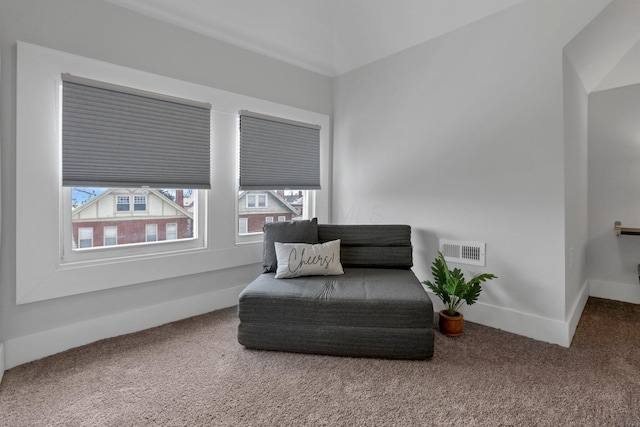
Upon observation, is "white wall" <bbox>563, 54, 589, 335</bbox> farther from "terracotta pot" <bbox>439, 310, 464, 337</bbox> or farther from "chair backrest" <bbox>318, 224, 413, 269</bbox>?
"chair backrest" <bbox>318, 224, 413, 269</bbox>

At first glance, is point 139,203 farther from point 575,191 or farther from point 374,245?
point 575,191

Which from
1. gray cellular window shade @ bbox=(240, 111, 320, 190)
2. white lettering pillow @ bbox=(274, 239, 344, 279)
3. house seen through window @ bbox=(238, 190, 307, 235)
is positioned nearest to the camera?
white lettering pillow @ bbox=(274, 239, 344, 279)

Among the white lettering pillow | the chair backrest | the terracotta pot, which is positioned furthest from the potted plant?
the white lettering pillow

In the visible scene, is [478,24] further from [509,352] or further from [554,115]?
[509,352]

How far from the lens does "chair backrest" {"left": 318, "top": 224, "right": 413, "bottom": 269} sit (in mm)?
2750

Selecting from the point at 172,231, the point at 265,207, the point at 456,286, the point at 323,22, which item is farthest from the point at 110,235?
the point at 323,22

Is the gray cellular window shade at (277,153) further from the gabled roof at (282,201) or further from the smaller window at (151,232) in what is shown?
the smaller window at (151,232)

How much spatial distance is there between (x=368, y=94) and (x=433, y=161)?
1.07 m

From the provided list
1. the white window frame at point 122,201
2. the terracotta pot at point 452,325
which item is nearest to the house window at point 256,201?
the white window frame at point 122,201

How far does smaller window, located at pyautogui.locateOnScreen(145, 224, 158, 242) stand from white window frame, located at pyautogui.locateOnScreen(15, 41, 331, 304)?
0.20 feet

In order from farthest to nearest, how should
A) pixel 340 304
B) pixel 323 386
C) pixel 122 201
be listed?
pixel 122 201
pixel 340 304
pixel 323 386

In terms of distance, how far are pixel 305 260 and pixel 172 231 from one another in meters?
1.17

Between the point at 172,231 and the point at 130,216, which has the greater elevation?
the point at 130,216

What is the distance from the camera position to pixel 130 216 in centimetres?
248
